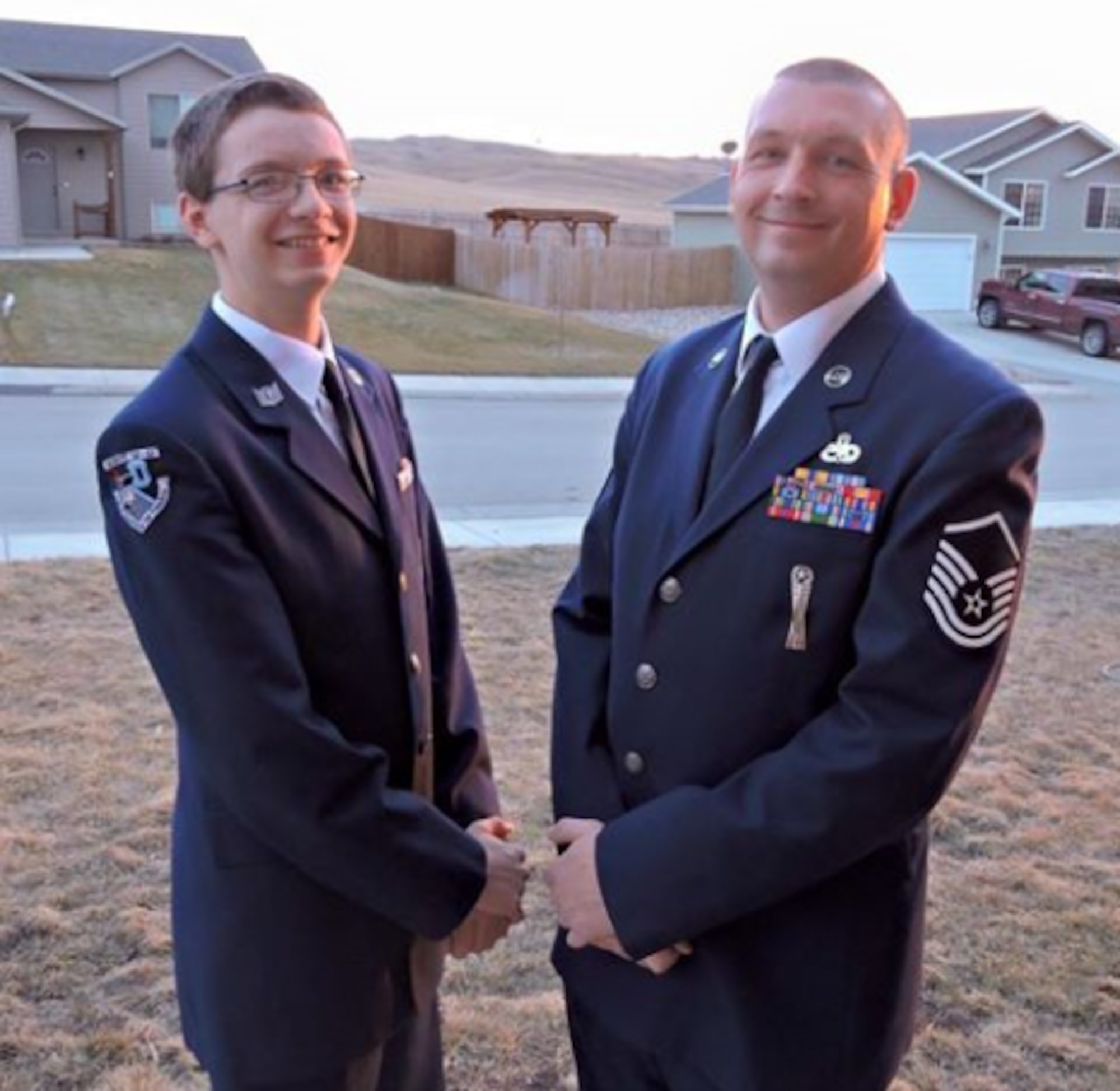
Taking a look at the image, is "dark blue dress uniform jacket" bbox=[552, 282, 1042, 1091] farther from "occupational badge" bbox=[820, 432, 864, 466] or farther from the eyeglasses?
the eyeglasses

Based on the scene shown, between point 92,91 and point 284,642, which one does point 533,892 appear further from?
point 92,91

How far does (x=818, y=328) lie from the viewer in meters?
1.88

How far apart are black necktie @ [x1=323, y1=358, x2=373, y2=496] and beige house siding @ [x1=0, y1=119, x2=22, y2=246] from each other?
28.8m

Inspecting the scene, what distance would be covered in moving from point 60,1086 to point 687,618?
6.67 ft

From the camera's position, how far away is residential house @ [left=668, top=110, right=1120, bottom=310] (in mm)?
34312

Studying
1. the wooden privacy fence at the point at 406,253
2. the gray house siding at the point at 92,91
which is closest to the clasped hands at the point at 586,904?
the gray house siding at the point at 92,91

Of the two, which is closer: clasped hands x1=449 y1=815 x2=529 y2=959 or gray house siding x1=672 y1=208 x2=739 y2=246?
clasped hands x1=449 y1=815 x2=529 y2=959

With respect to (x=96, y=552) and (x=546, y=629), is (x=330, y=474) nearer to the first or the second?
(x=546, y=629)

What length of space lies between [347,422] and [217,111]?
50 cm

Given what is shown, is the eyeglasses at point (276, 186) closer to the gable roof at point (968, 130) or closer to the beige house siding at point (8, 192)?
the beige house siding at point (8, 192)

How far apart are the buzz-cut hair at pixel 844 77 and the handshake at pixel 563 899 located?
1131 millimetres

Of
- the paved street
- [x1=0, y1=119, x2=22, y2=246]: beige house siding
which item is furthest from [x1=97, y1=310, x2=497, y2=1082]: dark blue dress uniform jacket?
[x1=0, y1=119, x2=22, y2=246]: beige house siding

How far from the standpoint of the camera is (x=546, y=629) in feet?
21.1

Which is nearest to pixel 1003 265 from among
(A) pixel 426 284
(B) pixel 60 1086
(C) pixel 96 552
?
(A) pixel 426 284
